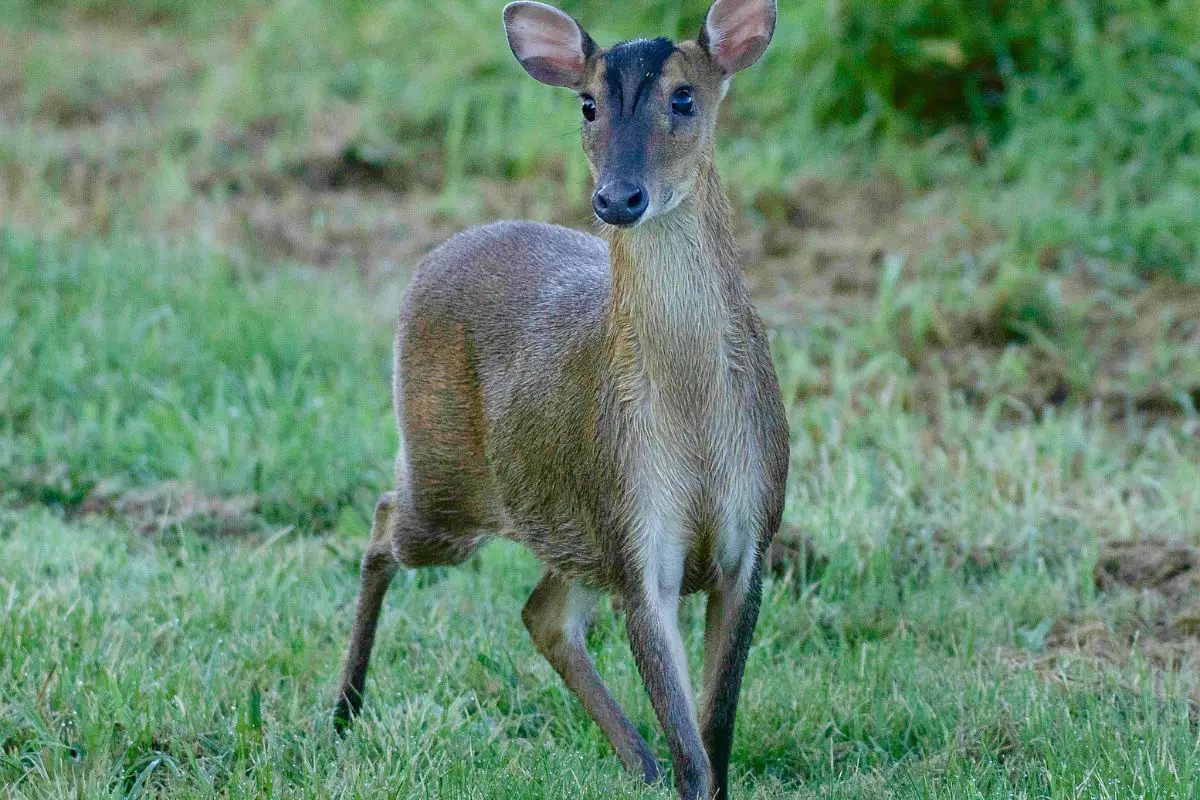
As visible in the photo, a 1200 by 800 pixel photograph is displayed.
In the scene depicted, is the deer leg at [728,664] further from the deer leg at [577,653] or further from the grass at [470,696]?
the deer leg at [577,653]

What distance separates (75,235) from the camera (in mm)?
8391

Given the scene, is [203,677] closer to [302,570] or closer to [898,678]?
[302,570]

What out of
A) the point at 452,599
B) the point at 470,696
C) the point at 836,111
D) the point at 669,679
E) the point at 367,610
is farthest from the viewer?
the point at 836,111

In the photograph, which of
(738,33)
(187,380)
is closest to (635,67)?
(738,33)

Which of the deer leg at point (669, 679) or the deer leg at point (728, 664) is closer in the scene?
the deer leg at point (669, 679)

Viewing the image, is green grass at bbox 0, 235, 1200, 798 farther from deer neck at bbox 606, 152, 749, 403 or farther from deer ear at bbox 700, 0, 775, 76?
deer ear at bbox 700, 0, 775, 76

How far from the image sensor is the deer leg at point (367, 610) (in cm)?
450

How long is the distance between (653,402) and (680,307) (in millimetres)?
217

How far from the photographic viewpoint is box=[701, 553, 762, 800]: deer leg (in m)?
3.97

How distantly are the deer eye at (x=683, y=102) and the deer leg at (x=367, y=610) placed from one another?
1.43 m

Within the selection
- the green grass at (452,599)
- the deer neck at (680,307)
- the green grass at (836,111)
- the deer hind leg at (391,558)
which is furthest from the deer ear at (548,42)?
the green grass at (836,111)

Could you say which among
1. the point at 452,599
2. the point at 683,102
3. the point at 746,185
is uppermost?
the point at 683,102

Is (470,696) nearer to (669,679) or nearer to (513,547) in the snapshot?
(669,679)

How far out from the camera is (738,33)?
164 inches
